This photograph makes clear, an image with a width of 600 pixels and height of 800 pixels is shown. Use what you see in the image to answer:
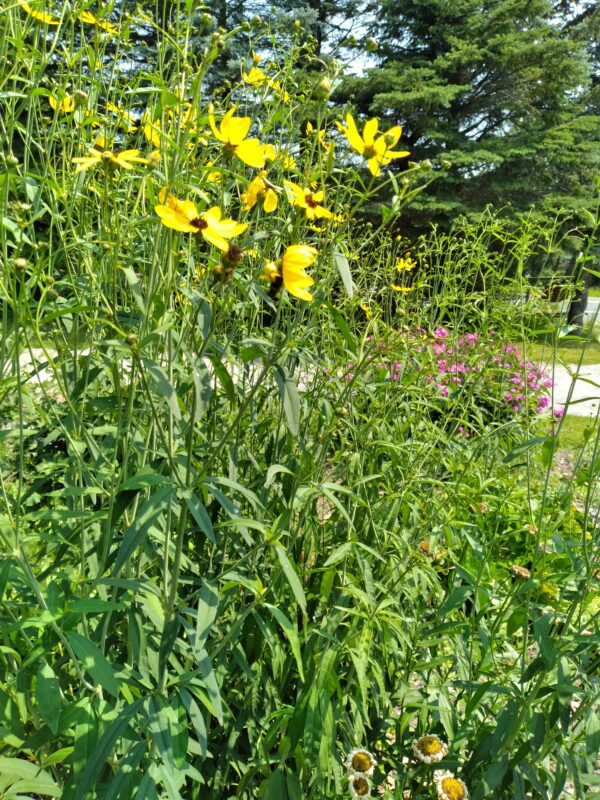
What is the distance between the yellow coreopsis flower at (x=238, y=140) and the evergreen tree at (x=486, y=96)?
12.7 metres

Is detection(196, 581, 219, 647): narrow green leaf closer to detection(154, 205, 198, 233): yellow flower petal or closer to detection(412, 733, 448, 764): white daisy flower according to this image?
detection(154, 205, 198, 233): yellow flower petal

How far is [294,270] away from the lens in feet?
3.65

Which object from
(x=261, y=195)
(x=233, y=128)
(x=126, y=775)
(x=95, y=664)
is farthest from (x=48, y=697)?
(x=233, y=128)

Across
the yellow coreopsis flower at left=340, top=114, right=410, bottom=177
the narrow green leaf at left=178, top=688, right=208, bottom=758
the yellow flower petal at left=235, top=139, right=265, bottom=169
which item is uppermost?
the yellow coreopsis flower at left=340, top=114, right=410, bottom=177

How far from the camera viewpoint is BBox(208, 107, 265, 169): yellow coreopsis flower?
1.22 m

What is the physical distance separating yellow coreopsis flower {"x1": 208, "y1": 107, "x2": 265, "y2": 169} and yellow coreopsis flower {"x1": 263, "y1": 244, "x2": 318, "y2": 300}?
0.23 metres

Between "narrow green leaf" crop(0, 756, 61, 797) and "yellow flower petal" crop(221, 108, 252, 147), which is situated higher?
"yellow flower petal" crop(221, 108, 252, 147)

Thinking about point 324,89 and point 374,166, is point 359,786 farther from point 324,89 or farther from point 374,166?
point 324,89

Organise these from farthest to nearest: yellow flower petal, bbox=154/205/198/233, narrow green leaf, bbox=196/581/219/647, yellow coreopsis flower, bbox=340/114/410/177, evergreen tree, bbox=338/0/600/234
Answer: evergreen tree, bbox=338/0/600/234 → yellow coreopsis flower, bbox=340/114/410/177 → narrow green leaf, bbox=196/581/219/647 → yellow flower petal, bbox=154/205/198/233

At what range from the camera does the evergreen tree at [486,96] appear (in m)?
13.6

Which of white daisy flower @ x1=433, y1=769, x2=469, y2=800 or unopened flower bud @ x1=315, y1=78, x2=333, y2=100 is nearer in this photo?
unopened flower bud @ x1=315, y1=78, x2=333, y2=100

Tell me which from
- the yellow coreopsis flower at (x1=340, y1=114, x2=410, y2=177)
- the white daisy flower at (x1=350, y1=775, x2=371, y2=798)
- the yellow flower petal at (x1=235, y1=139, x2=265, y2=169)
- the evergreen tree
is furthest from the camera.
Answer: the evergreen tree

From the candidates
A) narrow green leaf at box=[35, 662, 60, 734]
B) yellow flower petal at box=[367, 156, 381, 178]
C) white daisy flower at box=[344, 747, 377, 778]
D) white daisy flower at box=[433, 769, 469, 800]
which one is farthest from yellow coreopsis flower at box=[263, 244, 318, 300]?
white daisy flower at box=[433, 769, 469, 800]

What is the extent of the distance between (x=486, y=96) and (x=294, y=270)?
16284 mm
